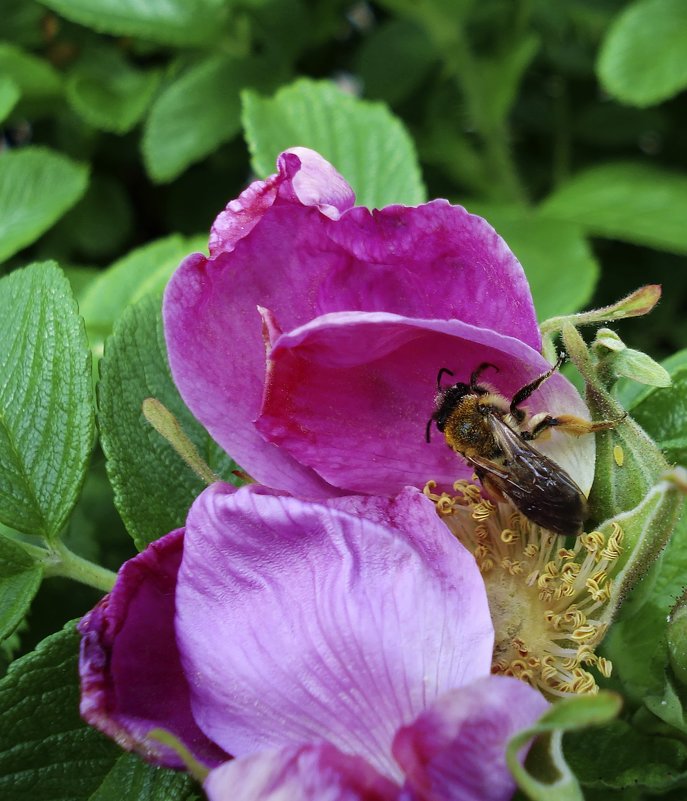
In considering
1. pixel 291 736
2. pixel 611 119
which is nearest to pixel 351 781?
pixel 291 736

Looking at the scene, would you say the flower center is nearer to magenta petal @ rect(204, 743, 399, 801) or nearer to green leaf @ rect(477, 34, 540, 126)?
magenta petal @ rect(204, 743, 399, 801)

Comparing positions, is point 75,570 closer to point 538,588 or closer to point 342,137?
point 538,588

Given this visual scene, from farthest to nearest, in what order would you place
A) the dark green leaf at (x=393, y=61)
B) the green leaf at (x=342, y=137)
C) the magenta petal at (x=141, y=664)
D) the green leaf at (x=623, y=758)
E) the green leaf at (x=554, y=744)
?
1. the dark green leaf at (x=393, y=61)
2. the green leaf at (x=342, y=137)
3. the green leaf at (x=623, y=758)
4. the magenta petal at (x=141, y=664)
5. the green leaf at (x=554, y=744)

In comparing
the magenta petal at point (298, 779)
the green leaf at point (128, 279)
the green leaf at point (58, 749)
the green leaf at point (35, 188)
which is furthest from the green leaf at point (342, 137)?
the magenta petal at point (298, 779)

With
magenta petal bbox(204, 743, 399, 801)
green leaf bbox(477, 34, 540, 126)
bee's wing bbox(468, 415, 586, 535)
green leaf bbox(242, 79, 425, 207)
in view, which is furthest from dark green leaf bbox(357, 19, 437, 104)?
magenta petal bbox(204, 743, 399, 801)

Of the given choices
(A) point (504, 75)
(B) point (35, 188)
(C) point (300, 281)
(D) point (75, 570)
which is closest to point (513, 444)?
(C) point (300, 281)

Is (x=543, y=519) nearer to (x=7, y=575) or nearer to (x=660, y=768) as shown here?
(x=660, y=768)

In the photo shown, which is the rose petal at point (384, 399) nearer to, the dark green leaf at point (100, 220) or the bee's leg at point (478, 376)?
the bee's leg at point (478, 376)
